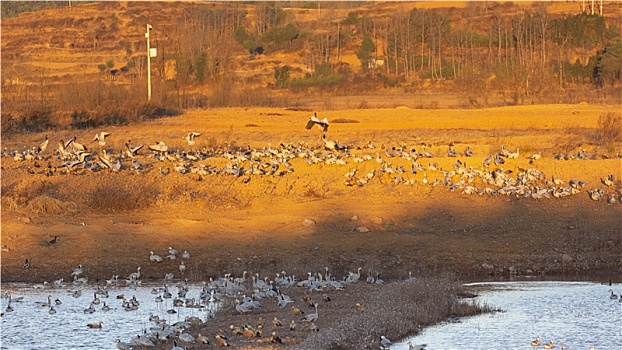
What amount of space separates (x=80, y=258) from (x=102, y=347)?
4892 millimetres

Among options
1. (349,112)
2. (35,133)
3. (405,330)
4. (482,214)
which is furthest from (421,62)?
(405,330)

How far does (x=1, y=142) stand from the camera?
25.7 m

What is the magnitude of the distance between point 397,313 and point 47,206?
8.20 metres

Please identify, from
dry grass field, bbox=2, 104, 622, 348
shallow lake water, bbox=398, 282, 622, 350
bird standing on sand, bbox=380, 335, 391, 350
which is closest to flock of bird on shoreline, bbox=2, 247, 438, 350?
bird standing on sand, bbox=380, 335, 391, 350

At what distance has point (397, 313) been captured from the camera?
1152cm

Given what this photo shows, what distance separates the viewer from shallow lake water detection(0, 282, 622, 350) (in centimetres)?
1094

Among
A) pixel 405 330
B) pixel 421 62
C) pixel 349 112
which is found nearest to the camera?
pixel 405 330

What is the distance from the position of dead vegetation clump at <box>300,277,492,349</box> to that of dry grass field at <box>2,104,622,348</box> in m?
0.78

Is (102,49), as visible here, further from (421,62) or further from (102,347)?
(102,347)

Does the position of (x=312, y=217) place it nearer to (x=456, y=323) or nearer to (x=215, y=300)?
(x=215, y=300)

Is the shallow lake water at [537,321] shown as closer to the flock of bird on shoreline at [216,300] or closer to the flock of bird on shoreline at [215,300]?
the flock of bird on shoreline at [216,300]

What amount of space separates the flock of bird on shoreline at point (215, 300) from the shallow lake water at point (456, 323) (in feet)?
0.22

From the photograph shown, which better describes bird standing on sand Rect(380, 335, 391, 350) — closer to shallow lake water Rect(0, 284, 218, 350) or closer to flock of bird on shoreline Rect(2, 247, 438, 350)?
flock of bird on shoreline Rect(2, 247, 438, 350)

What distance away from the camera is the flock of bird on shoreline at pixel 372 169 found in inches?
746
